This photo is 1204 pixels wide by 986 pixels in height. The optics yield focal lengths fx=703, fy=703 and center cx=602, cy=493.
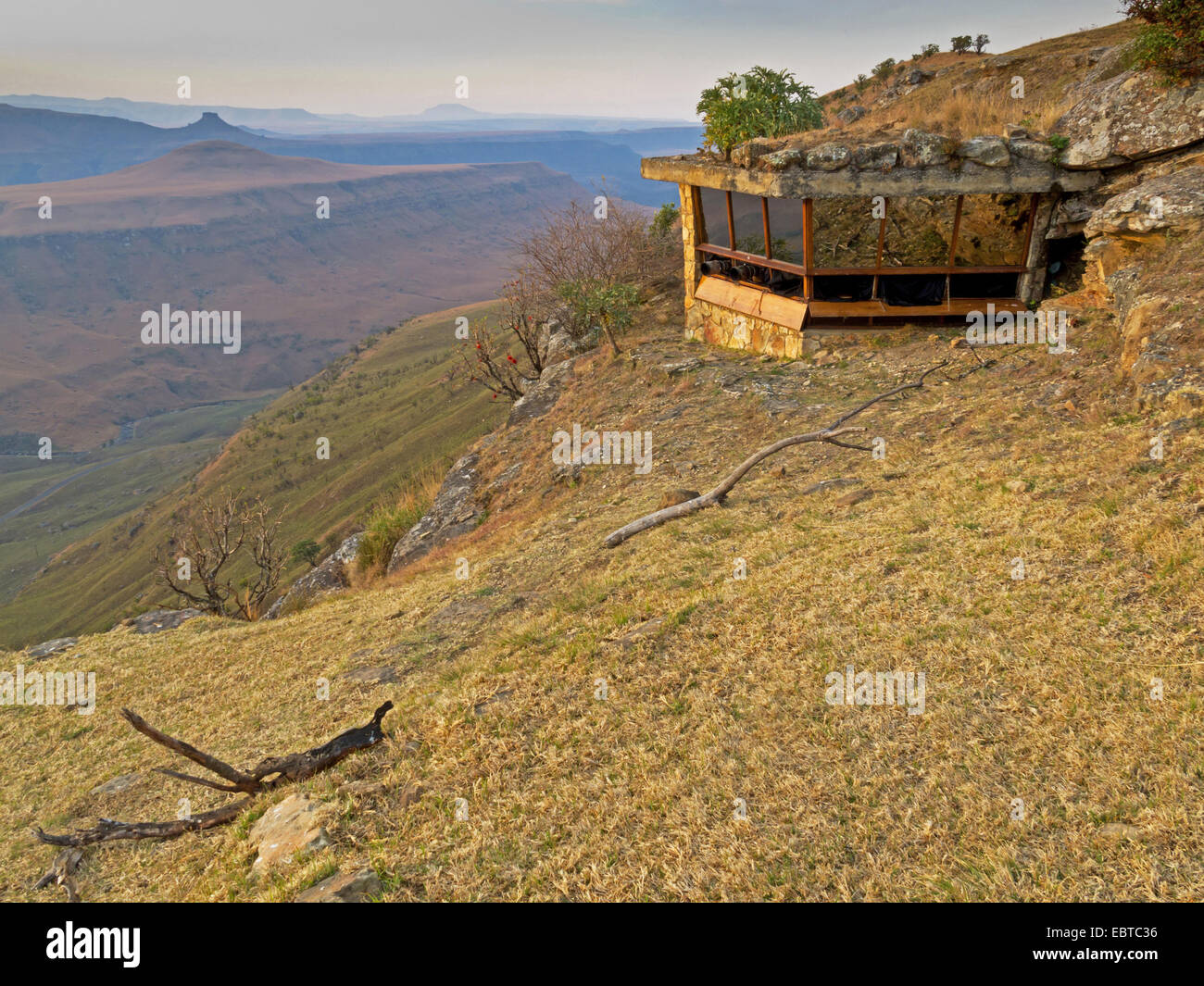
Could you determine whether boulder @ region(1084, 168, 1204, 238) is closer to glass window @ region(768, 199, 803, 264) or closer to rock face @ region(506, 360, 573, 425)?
glass window @ region(768, 199, 803, 264)

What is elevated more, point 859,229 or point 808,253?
point 859,229

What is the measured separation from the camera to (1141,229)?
483 inches

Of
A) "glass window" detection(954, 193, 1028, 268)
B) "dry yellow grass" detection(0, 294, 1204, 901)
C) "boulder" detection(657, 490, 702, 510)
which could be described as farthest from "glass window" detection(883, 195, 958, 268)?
"boulder" detection(657, 490, 702, 510)

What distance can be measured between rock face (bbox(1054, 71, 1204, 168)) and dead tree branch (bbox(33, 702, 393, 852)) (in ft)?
54.7

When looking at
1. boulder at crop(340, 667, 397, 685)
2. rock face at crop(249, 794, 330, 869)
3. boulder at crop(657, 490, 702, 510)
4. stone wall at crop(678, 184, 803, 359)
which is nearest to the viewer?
rock face at crop(249, 794, 330, 869)

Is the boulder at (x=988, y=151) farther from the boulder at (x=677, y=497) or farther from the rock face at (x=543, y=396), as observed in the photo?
the rock face at (x=543, y=396)

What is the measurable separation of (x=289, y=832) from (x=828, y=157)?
52.0 ft

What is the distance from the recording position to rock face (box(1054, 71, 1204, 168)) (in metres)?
13.2

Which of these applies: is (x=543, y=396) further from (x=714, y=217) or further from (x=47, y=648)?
(x=47, y=648)

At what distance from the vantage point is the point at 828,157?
15367 mm

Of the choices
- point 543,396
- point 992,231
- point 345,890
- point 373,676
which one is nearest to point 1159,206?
point 992,231

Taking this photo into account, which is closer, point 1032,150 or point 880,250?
point 1032,150

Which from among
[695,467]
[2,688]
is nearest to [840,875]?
[695,467]

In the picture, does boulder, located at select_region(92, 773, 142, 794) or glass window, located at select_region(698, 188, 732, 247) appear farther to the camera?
glass window, located at select_region(698, 188, 732, 247)
